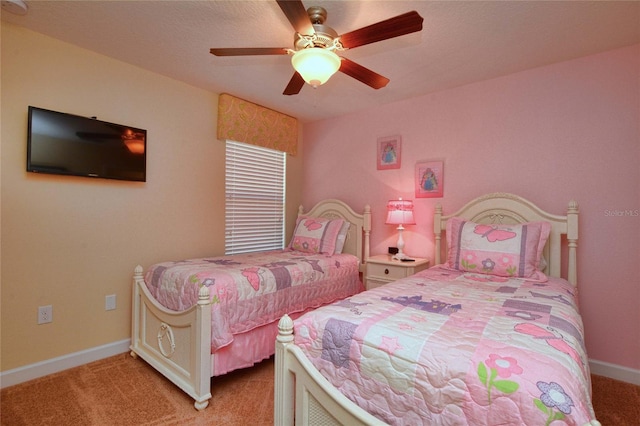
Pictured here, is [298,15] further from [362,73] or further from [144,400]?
[144,400]

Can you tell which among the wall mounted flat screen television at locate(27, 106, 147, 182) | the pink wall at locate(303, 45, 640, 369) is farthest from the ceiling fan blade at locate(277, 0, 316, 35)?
the pink wall at locate(303, 45, 640, 369)

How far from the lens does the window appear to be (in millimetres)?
3371

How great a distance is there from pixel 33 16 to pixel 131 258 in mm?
1772

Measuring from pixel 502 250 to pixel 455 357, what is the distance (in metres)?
1.48

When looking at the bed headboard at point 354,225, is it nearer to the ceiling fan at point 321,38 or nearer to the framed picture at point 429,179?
the framed picture at point 429,179

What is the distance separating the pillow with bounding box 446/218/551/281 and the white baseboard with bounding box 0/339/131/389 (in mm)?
2754

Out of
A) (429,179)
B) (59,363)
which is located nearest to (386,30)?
(429,179)

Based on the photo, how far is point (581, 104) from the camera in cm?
237

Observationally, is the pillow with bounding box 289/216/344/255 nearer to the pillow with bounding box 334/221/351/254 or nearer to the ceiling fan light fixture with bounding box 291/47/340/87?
the pillow with bounding box 334/221/351/254

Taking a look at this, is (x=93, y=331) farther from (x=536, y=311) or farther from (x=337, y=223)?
(x=536, y=311)

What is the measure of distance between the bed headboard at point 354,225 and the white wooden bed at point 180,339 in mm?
1390

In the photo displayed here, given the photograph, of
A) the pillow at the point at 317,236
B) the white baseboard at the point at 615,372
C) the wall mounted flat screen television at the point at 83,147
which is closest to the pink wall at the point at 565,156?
the white baseboard at the point at 615,372

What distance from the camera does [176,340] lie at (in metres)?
2.05

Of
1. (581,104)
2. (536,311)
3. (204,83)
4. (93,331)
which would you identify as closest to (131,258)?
(93,331)
